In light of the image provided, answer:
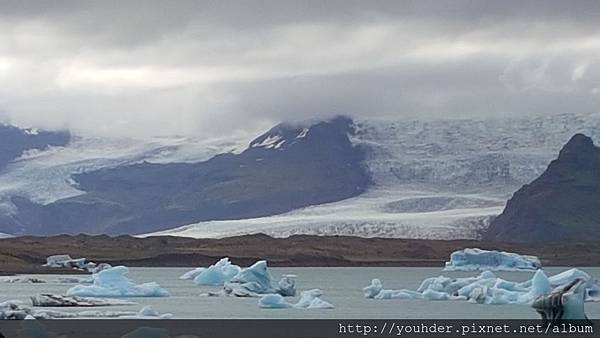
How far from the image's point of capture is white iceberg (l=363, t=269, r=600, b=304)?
43.5 meters

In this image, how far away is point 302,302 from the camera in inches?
1855

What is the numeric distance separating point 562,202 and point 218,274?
255 ft

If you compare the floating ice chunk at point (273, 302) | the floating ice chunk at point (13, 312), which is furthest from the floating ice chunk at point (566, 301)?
the floating ice chunk at point (13, 312)

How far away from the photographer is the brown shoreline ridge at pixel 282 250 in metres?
106

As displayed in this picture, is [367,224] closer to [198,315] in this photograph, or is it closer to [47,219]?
[198,315]

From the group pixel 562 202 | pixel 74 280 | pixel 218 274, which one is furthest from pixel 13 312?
pixel 562 202

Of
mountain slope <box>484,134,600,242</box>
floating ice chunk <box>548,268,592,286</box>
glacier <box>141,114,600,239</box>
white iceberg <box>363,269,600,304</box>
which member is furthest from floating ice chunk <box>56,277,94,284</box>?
mountain slope <box>484,134,600,242</box>

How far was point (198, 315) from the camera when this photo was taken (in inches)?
1774

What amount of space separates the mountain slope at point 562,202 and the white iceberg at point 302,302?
72.4 m

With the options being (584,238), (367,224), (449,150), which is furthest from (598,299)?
(584,238)

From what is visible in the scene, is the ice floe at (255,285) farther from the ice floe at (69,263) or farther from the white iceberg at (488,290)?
the ice floe at (69,263)

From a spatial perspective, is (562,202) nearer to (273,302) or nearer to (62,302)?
(273,302)

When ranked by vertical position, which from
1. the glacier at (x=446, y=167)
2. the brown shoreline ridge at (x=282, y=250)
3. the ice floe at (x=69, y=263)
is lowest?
the brown shoreline ridge at (x=282, y=250)

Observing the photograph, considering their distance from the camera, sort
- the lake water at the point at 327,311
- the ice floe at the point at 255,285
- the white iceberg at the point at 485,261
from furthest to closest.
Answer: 1. the white iceberg at the point at 485,261
2. the ice floe at the point at 255,285
3. the lake water at the point at 327,311
